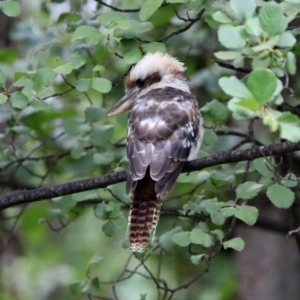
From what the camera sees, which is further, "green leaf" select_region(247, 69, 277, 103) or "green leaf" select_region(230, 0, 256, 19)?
"green leaf" select_region(230, 0, 256, 19)

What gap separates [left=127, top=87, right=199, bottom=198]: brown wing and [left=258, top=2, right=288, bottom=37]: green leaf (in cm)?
104

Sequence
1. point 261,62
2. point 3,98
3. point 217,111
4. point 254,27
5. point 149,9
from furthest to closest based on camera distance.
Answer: point 217,111, point 149,9, point 3,98, point 261,62, point 254,27

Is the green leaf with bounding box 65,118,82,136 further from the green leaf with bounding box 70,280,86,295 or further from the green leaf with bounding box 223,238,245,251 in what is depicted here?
the green leaf with bounding box 223,238,245,251

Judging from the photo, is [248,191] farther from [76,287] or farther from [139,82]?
[139,82]

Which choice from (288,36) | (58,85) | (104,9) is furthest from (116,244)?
(288,36)

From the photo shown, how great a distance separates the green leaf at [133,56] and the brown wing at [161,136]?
1.01 feet

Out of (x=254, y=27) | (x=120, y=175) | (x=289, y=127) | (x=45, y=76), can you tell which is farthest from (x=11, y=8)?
(x=289, y=127)

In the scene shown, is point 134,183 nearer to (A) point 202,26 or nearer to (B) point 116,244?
(A) point 202,26

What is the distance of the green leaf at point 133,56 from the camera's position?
11.0 ft

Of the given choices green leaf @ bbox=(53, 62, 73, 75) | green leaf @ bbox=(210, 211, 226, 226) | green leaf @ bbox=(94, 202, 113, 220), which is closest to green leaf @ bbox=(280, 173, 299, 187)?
green leaf @ bbox=(210, 211, 226, 226)

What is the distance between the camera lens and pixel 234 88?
2.25 m

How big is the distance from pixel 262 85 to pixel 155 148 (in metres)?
1.23

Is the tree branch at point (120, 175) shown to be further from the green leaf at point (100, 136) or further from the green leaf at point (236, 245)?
the green leaf at point (100, 136)

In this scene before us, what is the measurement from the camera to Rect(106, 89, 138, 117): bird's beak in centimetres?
396
